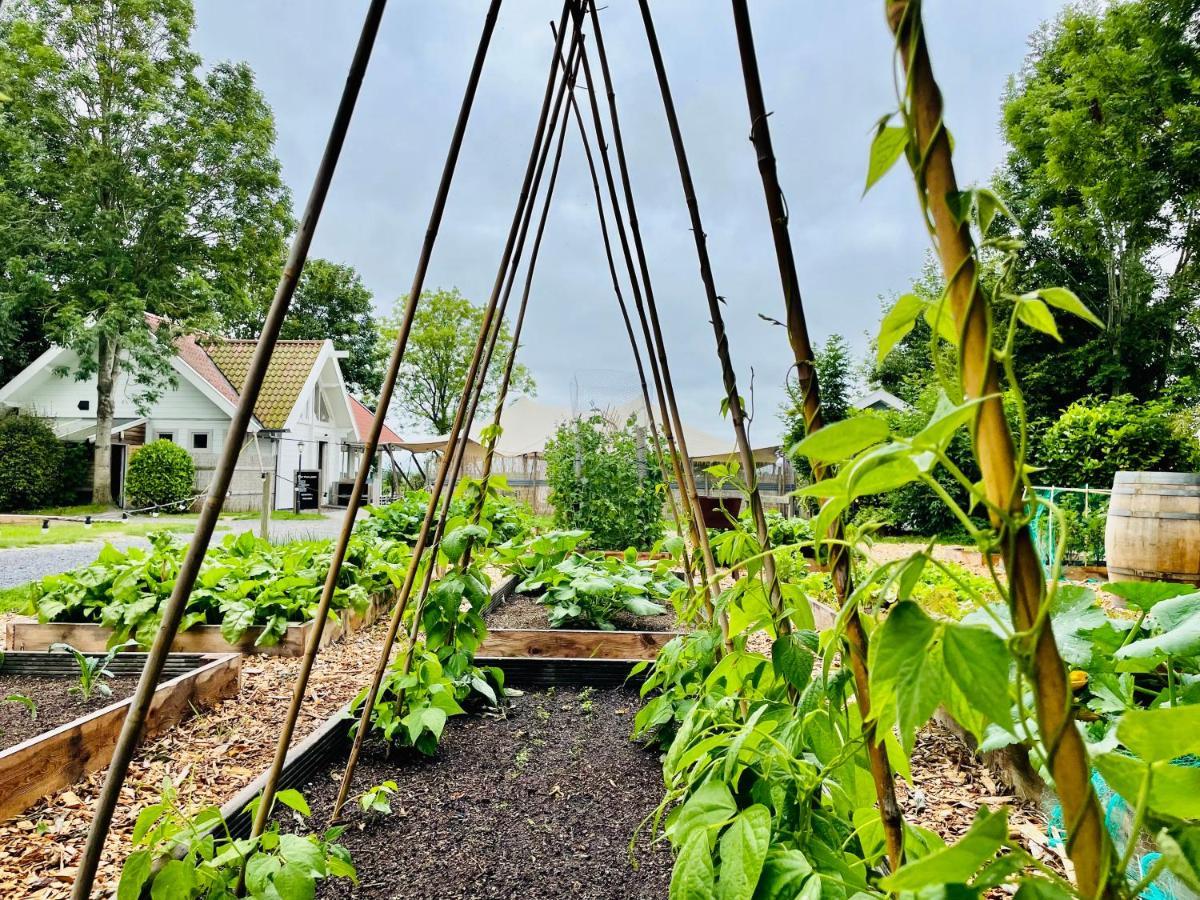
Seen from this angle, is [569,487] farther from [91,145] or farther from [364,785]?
[91,145]

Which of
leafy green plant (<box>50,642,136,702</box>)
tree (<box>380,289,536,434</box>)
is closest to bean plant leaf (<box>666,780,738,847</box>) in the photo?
leafy green plant (<box>50,642,136,702</box>)

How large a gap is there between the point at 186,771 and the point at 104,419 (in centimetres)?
1674

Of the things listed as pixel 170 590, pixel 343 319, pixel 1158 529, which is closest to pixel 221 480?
pixel 170 590

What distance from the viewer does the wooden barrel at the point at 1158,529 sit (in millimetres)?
4480

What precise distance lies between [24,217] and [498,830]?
19.1m

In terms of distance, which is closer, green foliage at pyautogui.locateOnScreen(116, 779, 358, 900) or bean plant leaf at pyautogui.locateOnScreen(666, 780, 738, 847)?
bean plant leaf at pyautogui.locateOnScreen(666, 780, 738, 847)

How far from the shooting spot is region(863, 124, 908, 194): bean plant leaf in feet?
1.27

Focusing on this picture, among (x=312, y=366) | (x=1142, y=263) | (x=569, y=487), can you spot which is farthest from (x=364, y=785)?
(x=1142, y=263)

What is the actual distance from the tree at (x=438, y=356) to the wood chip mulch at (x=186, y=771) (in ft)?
77.4

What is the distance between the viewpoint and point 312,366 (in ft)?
59.3

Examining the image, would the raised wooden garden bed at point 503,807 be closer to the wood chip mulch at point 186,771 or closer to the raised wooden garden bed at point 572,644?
the wood chip mulch at point 186,771

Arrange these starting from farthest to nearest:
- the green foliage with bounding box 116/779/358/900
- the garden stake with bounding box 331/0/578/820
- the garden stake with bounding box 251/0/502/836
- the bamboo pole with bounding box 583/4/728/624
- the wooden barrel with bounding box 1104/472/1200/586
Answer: the wooden barrel with bounding box 1104/472/1200/586
the bamboo pole with bounding box 583/4/728/624
the garden stake with bounding box 331/0/578/820
the garden stake with bounding box 251/0/502/836
the green foliage with bounding box 116/779/358/900

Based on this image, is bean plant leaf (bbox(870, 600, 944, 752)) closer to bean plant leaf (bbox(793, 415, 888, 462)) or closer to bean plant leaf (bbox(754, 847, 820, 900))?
bean plant leaf (bbox(793, 415, 888, 462))

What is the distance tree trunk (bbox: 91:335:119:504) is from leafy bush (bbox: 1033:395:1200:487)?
18.7m
